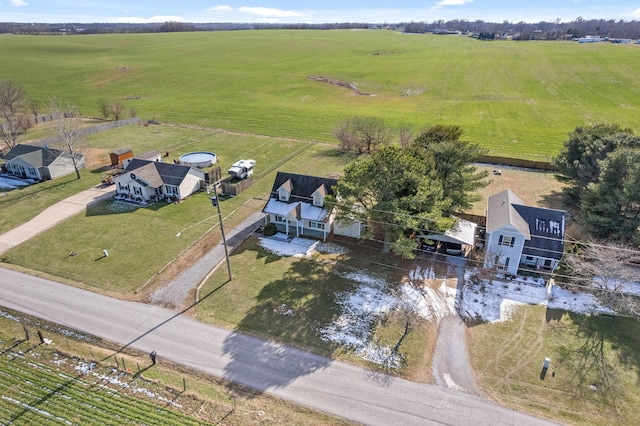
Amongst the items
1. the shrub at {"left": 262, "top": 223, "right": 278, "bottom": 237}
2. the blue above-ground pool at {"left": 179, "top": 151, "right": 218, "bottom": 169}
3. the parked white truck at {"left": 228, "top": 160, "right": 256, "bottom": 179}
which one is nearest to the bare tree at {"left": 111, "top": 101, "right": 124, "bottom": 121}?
the blue above-ground pool at {"left": 179, "top": 151, "right": 218, "bottom": 169}

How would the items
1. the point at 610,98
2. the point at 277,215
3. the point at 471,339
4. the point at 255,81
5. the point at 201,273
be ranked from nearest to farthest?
1. the point at 471,339
2. the point at 201,273
3. the point at 277,215
4. the point at 610,98
5. the point at 255,81

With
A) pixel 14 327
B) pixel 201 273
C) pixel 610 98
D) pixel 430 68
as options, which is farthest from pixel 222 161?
pixel 430 68

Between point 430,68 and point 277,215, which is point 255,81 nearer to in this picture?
point 430,68

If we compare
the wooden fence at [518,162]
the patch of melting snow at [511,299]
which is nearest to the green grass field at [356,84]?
the wooden fence at [518,162]

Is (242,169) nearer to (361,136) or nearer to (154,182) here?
(154,182)

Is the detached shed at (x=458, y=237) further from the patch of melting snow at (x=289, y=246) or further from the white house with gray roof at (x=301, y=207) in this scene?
the patch of melting snow at (x=289, y=246)

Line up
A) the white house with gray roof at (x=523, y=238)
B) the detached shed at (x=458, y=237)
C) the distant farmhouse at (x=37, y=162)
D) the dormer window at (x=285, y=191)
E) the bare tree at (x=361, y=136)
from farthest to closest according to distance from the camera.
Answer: the bare tree at (x=361, y=136) → the distant farmhouse at (x=37, y=162) → the dormer window at (x=285, y=191) → the detached shed at (x=458, y=237) → the white house with gray roof at (x=523, y=238)
